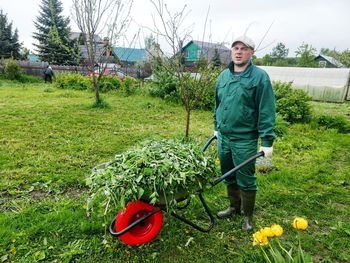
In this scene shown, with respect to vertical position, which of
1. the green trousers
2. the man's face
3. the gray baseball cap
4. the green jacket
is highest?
the gray baseball cap

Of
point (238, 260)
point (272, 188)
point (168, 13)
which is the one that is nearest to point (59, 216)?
point (238, 260)

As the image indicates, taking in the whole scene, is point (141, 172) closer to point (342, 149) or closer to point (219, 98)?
point (219, 98)

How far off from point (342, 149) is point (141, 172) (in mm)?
5164

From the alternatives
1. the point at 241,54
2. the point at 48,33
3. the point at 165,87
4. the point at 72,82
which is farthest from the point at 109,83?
the point at 48,33

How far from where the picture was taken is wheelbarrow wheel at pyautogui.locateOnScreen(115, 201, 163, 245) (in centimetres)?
235

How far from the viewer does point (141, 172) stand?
224 cm

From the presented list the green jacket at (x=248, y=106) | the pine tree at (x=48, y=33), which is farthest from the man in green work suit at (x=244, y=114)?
the pine tree at (x=48, y=33)

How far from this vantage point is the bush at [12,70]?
16989 mm

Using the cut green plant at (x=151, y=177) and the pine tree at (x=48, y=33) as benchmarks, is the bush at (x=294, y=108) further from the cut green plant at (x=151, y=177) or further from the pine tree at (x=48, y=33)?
the pine tree at (x=48, y=33)

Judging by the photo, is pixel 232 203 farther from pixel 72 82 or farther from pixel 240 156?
pixel 72 82

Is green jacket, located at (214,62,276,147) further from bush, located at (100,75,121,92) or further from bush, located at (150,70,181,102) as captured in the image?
bush, located at (100,75,121,92)

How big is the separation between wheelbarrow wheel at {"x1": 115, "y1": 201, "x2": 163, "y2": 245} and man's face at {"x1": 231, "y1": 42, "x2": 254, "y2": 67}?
146cm

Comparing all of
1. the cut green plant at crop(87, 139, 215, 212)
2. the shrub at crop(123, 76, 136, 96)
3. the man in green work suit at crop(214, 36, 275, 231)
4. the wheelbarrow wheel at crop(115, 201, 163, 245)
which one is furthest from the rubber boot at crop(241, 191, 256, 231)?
the shrub at crop(123, 76, 136, 96)

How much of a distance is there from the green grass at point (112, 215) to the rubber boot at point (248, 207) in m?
0.10
